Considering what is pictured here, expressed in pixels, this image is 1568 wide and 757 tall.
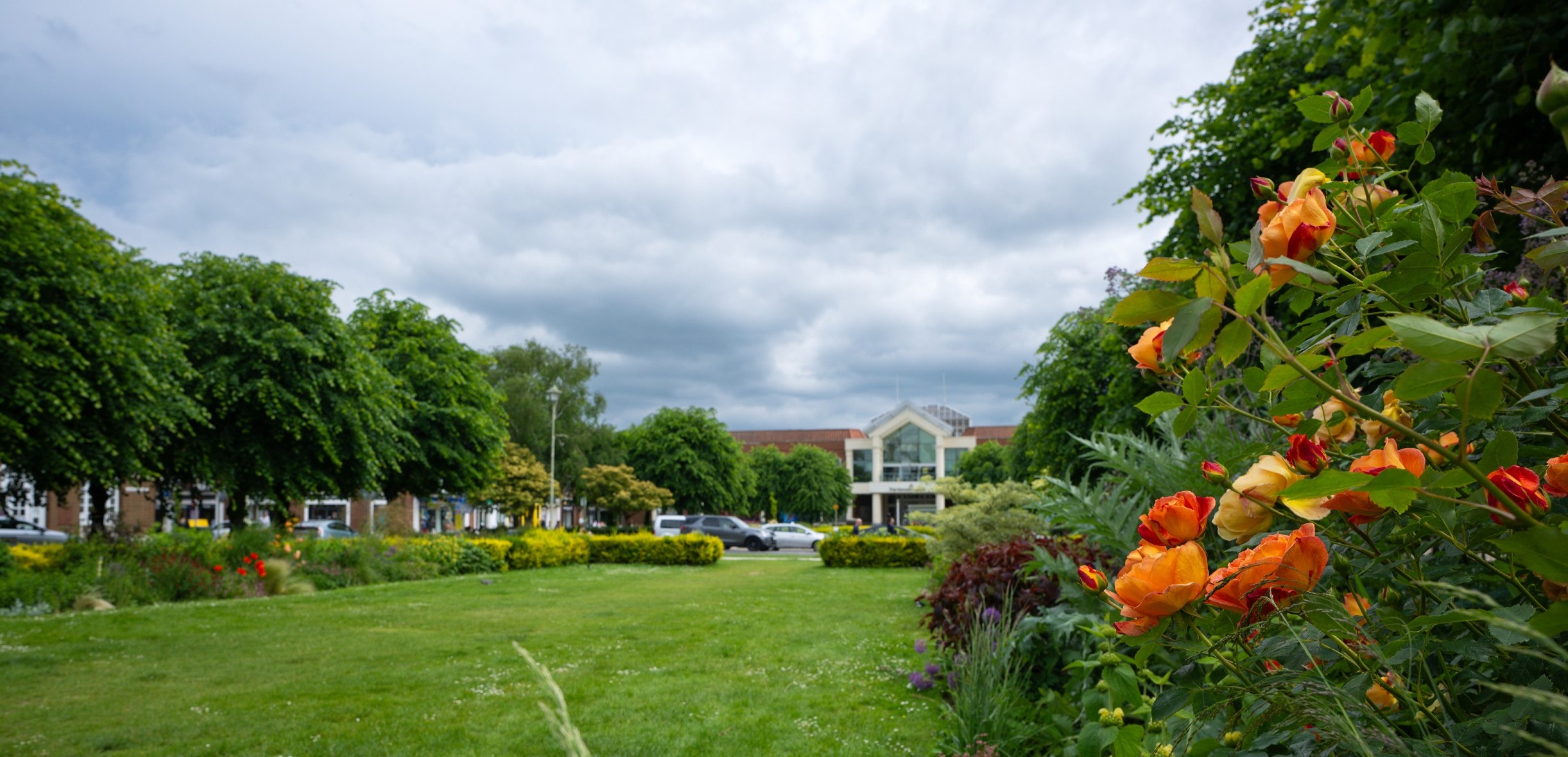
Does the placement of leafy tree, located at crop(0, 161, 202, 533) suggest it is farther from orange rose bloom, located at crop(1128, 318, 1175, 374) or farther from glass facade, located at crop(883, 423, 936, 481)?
glass facade, located at crop(883, 423, 936, 481)

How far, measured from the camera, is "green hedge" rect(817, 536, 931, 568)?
21766mm

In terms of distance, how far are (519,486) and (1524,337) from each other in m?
29.5

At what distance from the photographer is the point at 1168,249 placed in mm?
7832

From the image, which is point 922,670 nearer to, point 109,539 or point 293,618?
point 293,618

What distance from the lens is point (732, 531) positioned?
105 feet

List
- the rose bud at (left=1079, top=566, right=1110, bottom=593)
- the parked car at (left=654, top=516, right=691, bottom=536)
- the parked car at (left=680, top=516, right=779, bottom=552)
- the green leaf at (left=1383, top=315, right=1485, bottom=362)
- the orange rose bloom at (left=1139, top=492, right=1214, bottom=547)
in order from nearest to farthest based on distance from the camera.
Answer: the green leaf at (left=1383, top=315, right=1485, bottom=362)
the orange rose bloom at (left=1139, top=492, right=1214, bottom=547)
the rose bud at (left=1079, top=566, right=1110, bottom=593)
the parked car at (left=680, top=516, right=779, bottom=552)
the parked car at (left=654, top=516, right=691, bottom=536)

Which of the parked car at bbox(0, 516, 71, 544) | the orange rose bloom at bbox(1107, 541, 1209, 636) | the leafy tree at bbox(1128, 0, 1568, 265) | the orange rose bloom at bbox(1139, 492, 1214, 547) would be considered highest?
the leafy tree at bbox(1128, 0, 1568, 265)

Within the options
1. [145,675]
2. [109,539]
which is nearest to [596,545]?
[109,539]

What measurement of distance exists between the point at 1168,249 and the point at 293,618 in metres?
11.6

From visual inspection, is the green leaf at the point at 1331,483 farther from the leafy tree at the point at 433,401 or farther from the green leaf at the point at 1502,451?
the leafy tree at the point at 433,401

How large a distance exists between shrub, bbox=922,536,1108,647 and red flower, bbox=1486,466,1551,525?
12.7ft

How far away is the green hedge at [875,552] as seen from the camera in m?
21.8

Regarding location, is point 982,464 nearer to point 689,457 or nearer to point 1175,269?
point 689,457

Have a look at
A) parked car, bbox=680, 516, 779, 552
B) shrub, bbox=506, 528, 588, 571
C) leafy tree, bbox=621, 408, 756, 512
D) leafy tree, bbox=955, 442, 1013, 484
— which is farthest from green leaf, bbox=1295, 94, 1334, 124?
leafy tree, bbox=955, 442, 1013, 484
